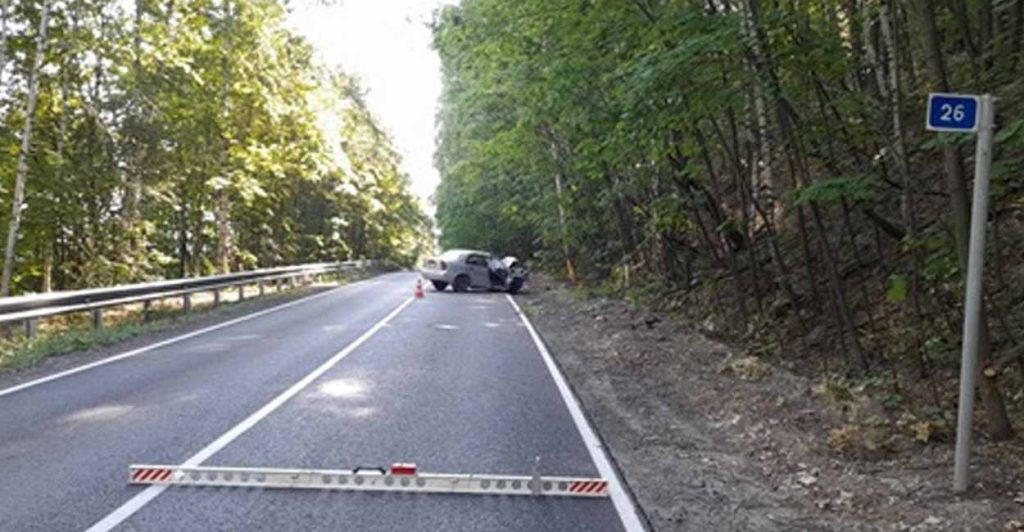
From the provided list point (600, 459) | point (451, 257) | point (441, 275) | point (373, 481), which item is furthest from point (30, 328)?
point (451, 257)

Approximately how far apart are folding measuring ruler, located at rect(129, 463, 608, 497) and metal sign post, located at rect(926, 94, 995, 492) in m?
2.47

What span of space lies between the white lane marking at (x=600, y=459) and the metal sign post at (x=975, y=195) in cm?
228

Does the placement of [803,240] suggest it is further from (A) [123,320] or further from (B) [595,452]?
(A) [123,320]

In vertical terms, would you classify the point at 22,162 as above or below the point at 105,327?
above

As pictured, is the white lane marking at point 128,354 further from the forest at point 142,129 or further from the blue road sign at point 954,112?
the blue road sign at point 954,112

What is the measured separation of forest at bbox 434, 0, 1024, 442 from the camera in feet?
23.7

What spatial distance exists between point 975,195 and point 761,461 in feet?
8.79

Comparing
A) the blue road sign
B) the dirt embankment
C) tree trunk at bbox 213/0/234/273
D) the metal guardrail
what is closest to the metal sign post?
the blue road sign

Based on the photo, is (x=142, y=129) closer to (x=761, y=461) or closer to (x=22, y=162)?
(x=22, y=162)

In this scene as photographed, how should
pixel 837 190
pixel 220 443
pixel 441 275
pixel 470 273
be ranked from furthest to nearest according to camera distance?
pixel 470 273 < pixel 441 275 < pixel 837 190 < pixel 220 443

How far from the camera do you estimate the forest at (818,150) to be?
724 cm

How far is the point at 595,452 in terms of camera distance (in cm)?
669

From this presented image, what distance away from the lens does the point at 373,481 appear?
5.56 meters

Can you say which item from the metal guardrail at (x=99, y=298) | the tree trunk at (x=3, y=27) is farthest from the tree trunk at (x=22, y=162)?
the metal guardrail at (x=99, y=298)
